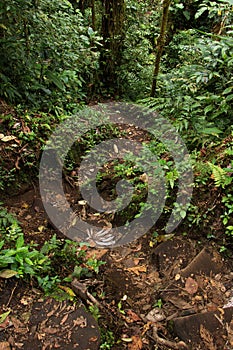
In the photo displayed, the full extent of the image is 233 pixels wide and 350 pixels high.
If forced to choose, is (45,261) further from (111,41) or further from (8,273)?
(111,41)

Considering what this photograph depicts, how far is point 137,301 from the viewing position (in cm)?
311

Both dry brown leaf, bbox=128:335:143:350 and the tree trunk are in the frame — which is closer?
dry brown leaf, bbox=128:335:143:350

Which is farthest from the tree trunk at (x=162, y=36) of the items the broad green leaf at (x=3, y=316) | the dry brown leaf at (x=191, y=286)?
the broad green leaf at (x=3, y=316)

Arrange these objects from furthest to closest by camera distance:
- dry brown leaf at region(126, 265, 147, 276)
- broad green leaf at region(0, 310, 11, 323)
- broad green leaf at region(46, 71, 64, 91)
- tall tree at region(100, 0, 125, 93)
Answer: tall tree at region(100, 0, 125, 93) < broad green leaf at region(46, 71, 64, 91) < dry brown leaf at region(126, 265, 147, 276) < broad green leaf at region(0, 310, 11, 323)

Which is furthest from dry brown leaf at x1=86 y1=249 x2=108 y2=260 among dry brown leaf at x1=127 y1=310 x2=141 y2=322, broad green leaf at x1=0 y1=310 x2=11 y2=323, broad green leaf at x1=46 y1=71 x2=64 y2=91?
broad green leaf at x1=46 y1=71 x2=64 y2=91

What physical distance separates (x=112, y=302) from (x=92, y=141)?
259 centimetres

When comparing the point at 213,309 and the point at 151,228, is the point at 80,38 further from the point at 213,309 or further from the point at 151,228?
the point at 213,309

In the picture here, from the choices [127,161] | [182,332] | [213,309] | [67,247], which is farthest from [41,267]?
[127,161]

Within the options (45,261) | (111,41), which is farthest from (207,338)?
(111,41)

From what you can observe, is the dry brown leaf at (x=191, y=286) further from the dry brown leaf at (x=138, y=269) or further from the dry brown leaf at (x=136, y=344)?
the dry brown leaf at (x=136, y=344)

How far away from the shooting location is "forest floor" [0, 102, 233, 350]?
8.31 feet

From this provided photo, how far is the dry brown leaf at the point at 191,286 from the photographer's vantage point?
3.14 m

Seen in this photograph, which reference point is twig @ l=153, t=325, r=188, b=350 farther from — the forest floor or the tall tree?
the tall tree

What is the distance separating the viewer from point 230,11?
18.6 ft
